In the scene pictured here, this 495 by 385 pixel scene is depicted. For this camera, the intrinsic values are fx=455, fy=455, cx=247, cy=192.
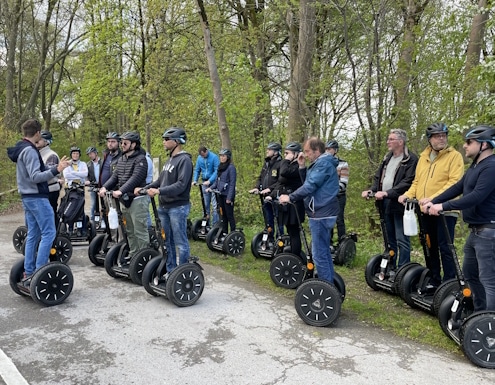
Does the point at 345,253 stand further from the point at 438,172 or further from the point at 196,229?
the point at 196,229

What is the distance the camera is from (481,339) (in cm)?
400

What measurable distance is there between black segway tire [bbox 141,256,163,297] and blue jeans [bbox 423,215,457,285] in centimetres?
334

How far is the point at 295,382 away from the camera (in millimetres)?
3676

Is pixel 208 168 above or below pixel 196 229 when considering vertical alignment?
above

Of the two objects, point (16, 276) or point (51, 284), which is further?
point (16, 276)

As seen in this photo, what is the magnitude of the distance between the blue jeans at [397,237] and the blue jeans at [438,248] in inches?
23.9

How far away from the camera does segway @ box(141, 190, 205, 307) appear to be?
216 inches

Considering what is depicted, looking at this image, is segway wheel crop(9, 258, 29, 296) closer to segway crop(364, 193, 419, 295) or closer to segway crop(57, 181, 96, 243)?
segway crop(57, 181, 96, 243)

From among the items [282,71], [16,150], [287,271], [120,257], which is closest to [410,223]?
[287,271]

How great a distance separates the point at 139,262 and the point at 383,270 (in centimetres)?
336

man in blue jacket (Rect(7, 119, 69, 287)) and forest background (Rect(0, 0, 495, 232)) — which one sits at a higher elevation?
forest background (Rect(0, 0, 495, 232))

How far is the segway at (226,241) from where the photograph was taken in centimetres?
863

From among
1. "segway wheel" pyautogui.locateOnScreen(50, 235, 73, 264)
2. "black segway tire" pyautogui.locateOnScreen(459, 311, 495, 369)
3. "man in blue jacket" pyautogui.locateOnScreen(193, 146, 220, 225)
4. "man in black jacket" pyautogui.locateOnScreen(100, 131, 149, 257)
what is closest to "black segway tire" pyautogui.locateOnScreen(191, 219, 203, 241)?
"man in blue jacket" pyautogui.locateOnScreen(193, 146, 220, 225)

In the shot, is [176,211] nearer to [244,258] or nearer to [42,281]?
[42,281]
